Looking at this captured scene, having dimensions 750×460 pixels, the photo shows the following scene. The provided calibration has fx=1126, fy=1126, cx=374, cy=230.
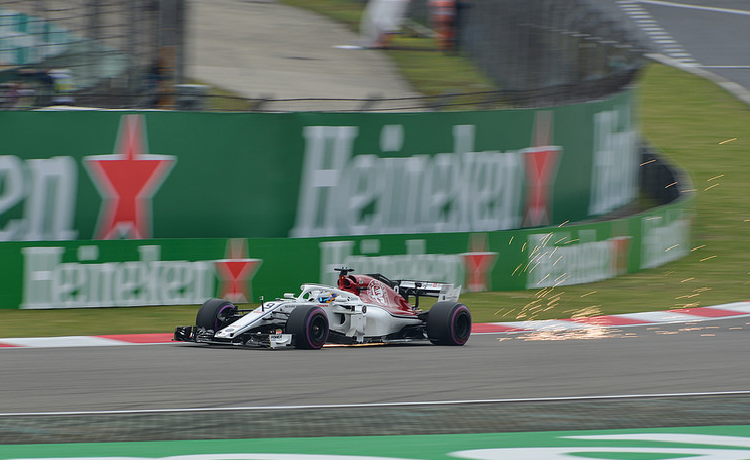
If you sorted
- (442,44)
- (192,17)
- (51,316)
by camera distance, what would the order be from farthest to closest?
(192,17), (442,44), (51,316)

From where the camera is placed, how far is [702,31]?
115 ft

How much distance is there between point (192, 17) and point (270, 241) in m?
10.7

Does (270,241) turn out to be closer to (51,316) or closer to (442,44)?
(51,316)

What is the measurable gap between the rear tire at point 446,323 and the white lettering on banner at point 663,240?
667 centimetres

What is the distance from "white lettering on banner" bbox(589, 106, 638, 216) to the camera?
17844 mm

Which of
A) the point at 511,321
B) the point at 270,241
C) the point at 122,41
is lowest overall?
the point at 511,321

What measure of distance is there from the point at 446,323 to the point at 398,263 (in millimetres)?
3536

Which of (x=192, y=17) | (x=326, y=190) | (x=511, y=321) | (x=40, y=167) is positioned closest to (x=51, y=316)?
(x=40, y=167)

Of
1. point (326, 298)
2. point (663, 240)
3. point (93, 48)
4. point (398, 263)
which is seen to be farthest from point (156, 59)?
point (663, 240)

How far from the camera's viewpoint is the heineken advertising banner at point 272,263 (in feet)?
41.8

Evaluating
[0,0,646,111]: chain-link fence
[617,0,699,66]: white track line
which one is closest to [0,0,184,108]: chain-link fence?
[0,0,646,111]: chain-link fence

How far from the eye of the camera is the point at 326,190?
14625mm

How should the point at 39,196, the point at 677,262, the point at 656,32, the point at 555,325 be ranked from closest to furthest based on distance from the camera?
the point at 555,325, the point at 39,196, the point at 677,262, the point at 656,32

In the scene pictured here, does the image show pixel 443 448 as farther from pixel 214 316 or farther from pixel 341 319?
pixel 214 316
